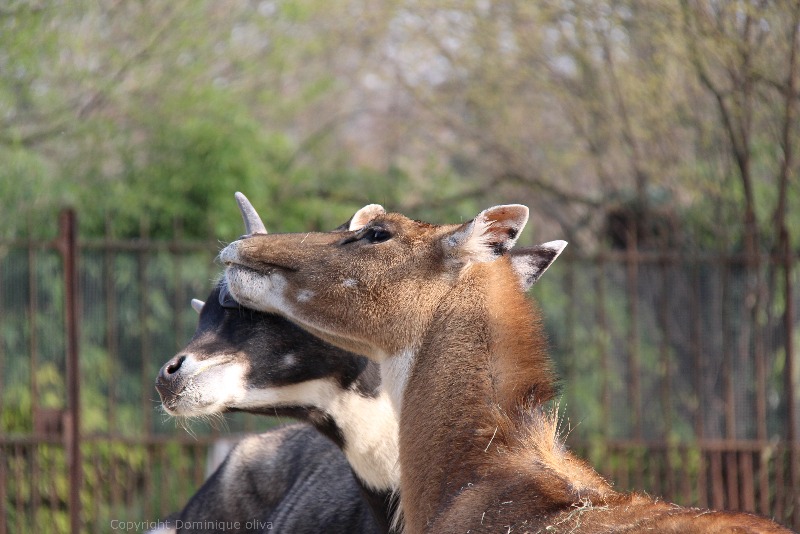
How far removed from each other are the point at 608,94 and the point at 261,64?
4.34 meters

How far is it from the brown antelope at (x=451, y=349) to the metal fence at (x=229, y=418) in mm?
5072

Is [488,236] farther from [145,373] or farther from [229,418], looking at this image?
[145,373]

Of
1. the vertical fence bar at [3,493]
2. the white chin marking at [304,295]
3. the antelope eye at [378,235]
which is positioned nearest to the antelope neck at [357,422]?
the white chin marking at [304,295]

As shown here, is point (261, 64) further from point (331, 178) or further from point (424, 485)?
point (424, 485)

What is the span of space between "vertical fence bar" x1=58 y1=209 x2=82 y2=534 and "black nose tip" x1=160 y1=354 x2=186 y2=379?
15.0 ft

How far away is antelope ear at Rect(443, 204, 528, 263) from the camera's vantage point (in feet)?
11.9

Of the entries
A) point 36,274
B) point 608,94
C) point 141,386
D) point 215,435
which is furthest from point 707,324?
point 36,274

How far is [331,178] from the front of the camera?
40.3 ft

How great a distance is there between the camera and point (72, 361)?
8.42 meters

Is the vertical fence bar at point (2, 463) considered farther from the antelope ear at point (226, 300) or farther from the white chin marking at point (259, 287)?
the white chin marking at point (259, 287)

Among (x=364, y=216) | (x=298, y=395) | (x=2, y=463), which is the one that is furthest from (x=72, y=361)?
(x=364, y=216)

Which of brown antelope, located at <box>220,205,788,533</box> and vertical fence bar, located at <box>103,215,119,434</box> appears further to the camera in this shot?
vertical fence bar, located at <box>103,215,119,434</box>

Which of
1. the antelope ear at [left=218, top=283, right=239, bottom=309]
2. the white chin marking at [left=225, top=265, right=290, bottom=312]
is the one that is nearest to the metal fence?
the antelope ear at [left=218, top=283, right=239, bottom=309]

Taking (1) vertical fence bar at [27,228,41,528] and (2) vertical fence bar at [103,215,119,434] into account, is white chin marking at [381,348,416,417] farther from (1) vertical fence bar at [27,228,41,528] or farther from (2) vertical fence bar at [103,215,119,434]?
(1) vertical fence bar at [27,228,41,528]
